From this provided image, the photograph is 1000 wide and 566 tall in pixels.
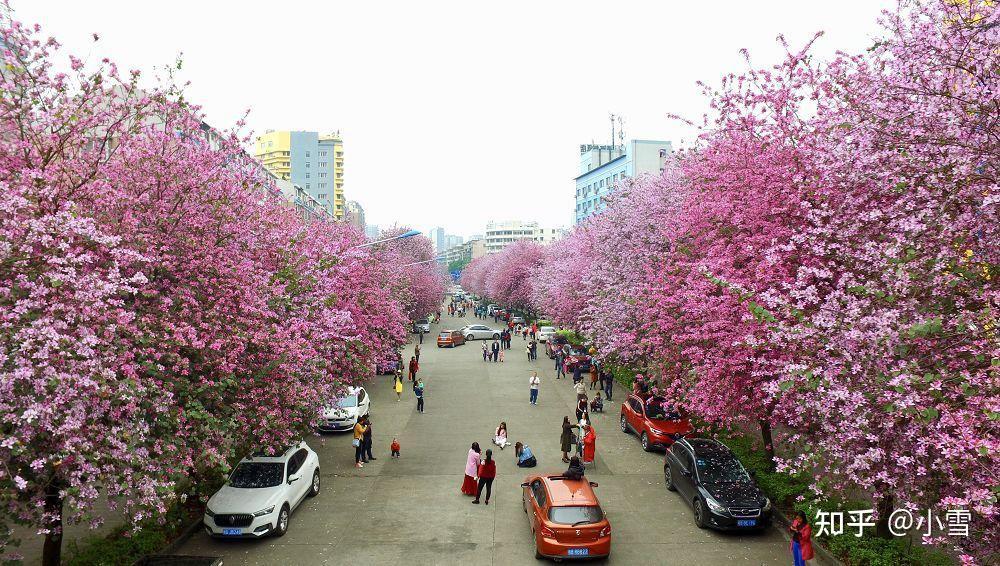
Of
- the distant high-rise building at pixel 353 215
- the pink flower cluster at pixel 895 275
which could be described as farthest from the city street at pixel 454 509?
the distant high-rise building at pixel 353 215

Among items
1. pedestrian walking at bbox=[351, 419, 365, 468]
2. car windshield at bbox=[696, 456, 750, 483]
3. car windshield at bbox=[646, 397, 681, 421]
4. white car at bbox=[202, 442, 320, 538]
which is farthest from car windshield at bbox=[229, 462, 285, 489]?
A: car windshield at bbox=[646, 397, 681, 421]

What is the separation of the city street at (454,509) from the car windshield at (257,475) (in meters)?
1.16

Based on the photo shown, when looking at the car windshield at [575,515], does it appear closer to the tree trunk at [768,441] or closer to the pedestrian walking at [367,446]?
the tree trunk at [768,441]

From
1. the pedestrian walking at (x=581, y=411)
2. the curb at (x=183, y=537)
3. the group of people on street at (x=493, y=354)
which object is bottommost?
the curb at (x=183, y=537)

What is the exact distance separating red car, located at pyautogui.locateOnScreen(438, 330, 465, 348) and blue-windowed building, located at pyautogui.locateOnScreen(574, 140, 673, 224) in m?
26.3

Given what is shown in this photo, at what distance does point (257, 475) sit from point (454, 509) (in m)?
4.69

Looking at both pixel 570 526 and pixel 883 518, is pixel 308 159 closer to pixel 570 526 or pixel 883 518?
pixel 570 526

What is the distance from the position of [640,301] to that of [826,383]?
408 inches

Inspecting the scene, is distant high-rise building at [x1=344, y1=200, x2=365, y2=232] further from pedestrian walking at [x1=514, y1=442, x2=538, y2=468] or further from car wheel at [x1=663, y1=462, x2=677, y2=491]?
car wheel at [x1=663, y1=462, x2=677, y2=491]

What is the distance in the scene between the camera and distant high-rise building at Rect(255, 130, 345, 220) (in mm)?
119312

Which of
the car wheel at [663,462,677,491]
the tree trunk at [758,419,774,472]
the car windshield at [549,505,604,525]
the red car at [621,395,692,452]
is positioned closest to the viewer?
the car windshield at [549,505,604,525]

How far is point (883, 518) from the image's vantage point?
11320mm

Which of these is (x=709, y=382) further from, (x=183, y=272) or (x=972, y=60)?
(x=183, y=272)

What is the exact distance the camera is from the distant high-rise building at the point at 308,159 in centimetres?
11931
